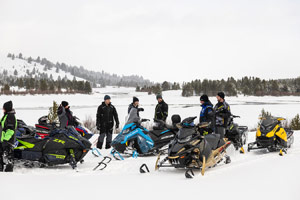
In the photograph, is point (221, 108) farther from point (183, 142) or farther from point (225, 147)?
point (183, 142)

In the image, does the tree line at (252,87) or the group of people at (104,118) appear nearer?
the group of people at (104,118)

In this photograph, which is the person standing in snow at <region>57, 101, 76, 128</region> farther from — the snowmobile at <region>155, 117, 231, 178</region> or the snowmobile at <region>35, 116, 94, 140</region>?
the snowmobile at <region>155, 117, 231, 178</region>

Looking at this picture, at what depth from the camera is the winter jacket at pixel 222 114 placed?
24.4ft

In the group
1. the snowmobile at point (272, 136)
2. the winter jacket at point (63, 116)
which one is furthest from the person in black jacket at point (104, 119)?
the snowmobile at point (272, 136)

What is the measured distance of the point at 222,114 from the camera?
→ 7453 millimetres

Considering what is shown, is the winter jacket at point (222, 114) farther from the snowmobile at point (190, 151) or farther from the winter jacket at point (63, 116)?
the winter jacket at point (63, 116)

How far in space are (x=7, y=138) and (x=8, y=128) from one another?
192mm

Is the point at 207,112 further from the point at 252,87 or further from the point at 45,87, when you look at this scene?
the point at 252,87

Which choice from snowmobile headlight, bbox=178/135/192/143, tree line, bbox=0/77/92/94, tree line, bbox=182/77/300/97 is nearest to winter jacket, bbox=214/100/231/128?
snowmobile headlight, bbox=178/135/192/143

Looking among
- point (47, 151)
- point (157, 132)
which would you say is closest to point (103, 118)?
point (157, 132)

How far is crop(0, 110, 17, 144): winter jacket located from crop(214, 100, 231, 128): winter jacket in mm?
4674

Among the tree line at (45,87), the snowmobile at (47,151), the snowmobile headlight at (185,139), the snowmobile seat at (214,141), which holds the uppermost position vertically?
the tree line at (45,87)

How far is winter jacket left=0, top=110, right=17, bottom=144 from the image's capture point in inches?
223

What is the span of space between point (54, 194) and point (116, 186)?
2.93ft
